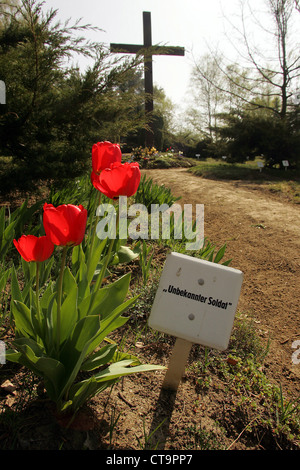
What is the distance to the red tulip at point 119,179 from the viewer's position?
3.23 feet

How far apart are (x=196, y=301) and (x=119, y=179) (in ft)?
1.61

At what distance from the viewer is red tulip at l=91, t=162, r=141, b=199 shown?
3.23 ft

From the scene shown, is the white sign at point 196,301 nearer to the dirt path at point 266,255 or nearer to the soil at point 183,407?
the soil at point 183,407

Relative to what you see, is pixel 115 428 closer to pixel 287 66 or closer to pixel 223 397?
pixel 223 397

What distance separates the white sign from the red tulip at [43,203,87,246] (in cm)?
39

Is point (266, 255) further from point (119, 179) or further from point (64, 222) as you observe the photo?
point (64, 222)

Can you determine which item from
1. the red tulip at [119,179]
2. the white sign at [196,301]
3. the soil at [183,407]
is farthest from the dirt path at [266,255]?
the red tulip at [119,179]

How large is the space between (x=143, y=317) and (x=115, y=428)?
0.76 m

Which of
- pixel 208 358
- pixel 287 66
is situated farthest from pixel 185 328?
pixel 287 66

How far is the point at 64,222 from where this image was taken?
2.85ft

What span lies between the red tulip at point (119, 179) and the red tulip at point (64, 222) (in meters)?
0.16

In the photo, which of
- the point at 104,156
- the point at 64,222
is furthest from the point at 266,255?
the point at 64,222

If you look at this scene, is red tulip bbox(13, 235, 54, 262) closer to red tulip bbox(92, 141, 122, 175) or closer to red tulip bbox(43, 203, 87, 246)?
red tulip bbox(43, 203, 87, 246)

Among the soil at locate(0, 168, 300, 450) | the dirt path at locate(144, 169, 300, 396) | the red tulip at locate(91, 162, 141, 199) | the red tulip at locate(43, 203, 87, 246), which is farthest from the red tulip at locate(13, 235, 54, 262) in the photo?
the dirt path at locate(144, 169, 300, 396)
